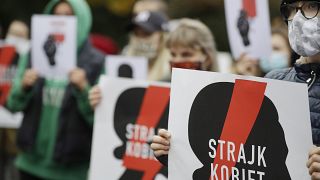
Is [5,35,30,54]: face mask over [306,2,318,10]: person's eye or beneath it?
over

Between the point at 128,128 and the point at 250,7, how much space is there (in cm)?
146

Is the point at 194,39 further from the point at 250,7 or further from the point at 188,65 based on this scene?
the point at 250,7

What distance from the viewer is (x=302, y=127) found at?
370 cm

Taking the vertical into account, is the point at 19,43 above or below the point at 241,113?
above

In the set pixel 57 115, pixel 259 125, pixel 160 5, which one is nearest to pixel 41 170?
pixel 57 115

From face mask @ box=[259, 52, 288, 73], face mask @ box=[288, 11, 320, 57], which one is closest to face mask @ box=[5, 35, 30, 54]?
face mask @ box=[259, 52, 288, 73]

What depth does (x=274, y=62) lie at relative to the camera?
7059mm

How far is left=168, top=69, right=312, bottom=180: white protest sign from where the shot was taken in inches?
147

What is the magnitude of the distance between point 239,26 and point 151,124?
1349 mm

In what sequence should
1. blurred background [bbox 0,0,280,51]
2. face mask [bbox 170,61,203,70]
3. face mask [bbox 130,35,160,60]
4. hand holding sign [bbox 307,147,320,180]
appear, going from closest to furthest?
hand holding sign [bbox 307,147,320,180]
face mask [bbox 170,61,203,70]
face mask [bbox 130,35,160,60]
blurred background [bbox 0,0,280,51]

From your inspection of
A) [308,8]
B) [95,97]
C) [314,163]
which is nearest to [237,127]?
[314,163]

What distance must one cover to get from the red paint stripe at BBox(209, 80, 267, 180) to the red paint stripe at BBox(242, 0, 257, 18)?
2681 millimetres

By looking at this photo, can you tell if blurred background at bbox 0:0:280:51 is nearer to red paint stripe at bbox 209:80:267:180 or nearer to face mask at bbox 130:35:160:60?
face mask at bbox 130:35:160:60

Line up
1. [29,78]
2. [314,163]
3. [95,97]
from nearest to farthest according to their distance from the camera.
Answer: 1. [314,163]
2. [95,97]
3. [29,78]
